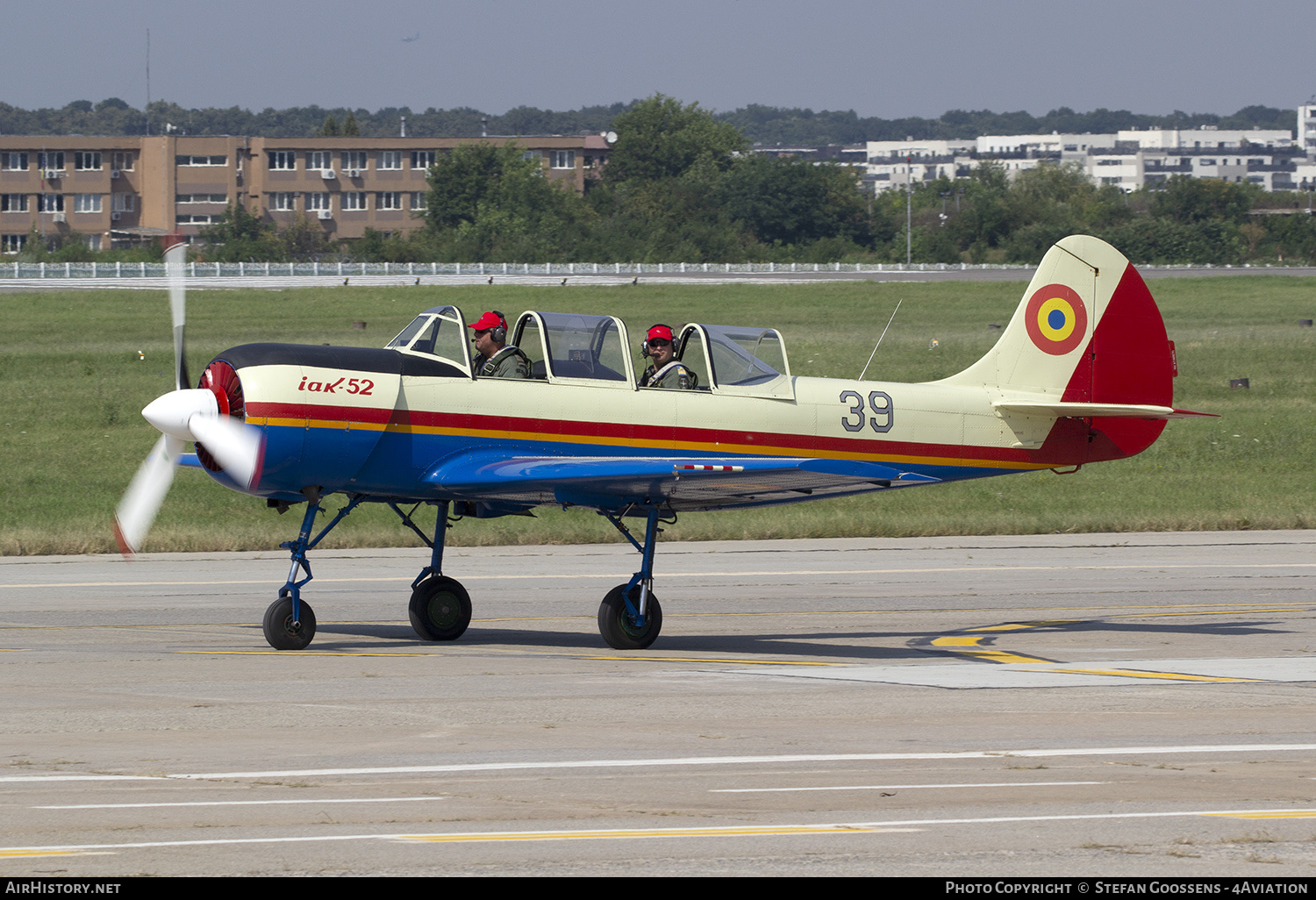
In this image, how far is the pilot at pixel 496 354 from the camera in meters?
12.9

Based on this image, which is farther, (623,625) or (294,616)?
(623,625)

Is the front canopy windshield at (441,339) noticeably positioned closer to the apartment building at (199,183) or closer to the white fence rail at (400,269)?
the white fence rail at (400,269)

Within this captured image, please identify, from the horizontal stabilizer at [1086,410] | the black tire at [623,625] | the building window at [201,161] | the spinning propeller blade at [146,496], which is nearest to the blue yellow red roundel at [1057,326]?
the horizontal stabilizer at [1086,410]

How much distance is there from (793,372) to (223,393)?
24996 mm

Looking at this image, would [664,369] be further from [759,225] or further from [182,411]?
[759,225]

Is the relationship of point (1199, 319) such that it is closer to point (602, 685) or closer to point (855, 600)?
point (855, 600)

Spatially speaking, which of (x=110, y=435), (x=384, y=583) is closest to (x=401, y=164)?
(x=110, y=435)

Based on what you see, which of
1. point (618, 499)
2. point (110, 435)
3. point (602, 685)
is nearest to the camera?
point (602, 685)

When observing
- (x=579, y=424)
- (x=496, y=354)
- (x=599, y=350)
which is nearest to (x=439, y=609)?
(x=579, y=424)

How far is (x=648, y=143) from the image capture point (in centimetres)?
16812

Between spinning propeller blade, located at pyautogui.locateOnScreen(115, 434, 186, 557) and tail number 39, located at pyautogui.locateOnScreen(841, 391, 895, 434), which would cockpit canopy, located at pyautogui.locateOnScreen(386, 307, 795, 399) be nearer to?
tail number 39, located at pyautogui.locateOnScreen(841, 391, 895, 434)

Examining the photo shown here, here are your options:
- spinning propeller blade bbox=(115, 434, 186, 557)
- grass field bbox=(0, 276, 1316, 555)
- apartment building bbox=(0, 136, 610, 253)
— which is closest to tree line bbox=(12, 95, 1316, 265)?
apartment building bbox=(0, 136, 610, 253)

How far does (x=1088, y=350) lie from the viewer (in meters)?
15.2
